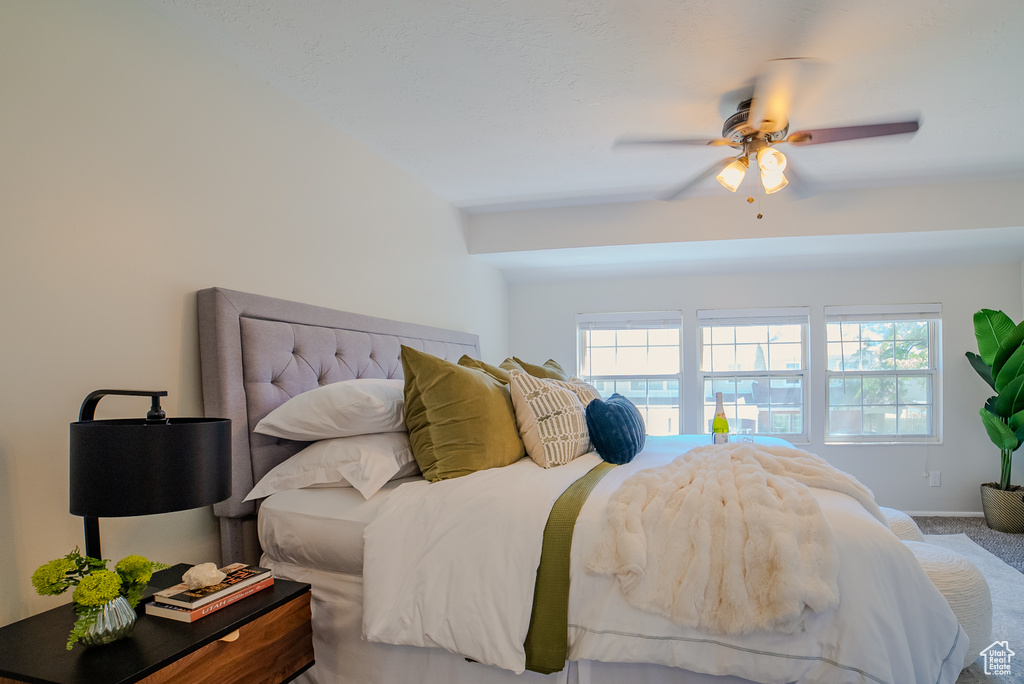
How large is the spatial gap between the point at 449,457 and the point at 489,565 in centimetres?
49

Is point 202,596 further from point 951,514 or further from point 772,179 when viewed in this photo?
point 951,514

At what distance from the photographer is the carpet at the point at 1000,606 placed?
2244 mm

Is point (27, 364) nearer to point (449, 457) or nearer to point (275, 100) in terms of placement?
point (449, 457)

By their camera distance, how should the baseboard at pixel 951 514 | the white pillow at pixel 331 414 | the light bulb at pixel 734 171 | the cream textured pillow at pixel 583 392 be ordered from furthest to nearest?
the baseboard at pixel 951 514 → the cream textured pillow at pixel 583 392 → the light bulb at pixel 734 171 → the white pillow at pixel 331 414

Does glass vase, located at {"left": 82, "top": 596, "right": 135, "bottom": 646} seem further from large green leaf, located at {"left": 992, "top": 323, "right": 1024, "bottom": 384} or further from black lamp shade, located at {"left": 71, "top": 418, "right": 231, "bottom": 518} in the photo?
large green leaf, located at {"left": 992, "top": 323, "right": 1024, "bottom": 384}

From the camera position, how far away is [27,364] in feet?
5.40

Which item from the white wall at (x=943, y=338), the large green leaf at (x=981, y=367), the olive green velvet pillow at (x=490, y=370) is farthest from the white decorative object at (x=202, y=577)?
the large green leaf at (x=981, y=367)

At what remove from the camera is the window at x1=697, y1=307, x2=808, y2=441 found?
5.08 metres

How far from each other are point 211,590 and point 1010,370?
4.96 metres

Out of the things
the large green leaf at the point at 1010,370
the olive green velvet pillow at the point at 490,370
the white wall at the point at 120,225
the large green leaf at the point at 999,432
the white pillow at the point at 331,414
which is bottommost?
the large green leaf at the point at 999,432

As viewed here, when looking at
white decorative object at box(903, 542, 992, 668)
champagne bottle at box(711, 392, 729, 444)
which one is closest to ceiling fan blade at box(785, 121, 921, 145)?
champagne bottle at box(711, 392, 729, 444)

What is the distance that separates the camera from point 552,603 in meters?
1.75

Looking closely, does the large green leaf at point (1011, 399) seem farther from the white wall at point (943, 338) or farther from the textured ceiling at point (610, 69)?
the textured ceiling at point (610, 69)

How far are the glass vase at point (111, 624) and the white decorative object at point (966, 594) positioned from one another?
7.70ft
